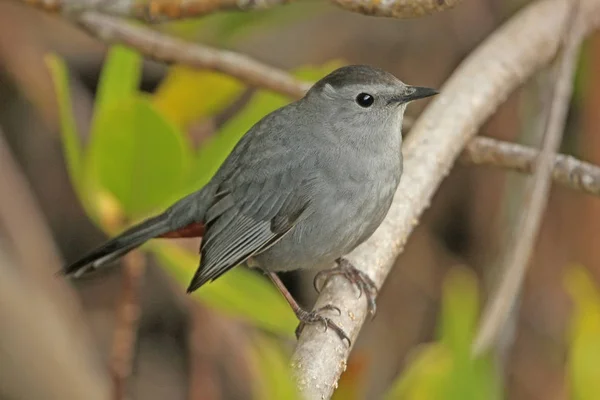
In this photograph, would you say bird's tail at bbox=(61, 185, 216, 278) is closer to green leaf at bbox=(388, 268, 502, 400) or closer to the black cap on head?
the black cap on head

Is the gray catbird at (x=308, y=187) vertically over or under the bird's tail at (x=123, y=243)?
over

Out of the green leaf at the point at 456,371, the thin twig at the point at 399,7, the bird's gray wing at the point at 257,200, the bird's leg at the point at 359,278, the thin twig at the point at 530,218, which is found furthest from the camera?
the bird's gray wing at the point at 257,200

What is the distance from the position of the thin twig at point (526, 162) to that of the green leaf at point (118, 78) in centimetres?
115

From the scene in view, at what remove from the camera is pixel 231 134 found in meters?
3.09

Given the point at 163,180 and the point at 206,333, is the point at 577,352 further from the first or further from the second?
the point at 206,333

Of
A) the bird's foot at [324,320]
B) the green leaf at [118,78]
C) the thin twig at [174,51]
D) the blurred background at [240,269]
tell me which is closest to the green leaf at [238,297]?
the bird's foot at [324,320]

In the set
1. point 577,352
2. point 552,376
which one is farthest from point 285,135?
point 552,376

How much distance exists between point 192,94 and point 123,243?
0.64 m

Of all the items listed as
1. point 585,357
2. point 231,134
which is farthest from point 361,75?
point 585,357

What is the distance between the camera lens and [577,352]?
6.59 feet

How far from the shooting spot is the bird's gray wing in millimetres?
2969

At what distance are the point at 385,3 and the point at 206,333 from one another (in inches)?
87.0

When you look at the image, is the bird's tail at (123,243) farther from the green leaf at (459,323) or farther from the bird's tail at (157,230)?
the green leaf at (459,323)

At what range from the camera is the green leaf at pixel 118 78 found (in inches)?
118
